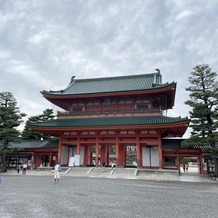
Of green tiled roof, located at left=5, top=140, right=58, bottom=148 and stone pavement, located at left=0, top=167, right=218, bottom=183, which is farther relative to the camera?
green tiled roof, located at left=5, top=140, right=58, bottom=148

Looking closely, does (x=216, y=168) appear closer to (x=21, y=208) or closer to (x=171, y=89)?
(x=171, y=89)

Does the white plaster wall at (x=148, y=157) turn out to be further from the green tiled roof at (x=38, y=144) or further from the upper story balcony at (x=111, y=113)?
the green tiled roof at (x=38, y=144)

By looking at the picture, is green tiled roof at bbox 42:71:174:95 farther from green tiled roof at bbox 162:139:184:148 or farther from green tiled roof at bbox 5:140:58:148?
green tiled roof at bbox 162:139:184:148

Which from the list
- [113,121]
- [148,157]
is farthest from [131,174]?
[113,121]

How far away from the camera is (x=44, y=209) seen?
8125 millimetres

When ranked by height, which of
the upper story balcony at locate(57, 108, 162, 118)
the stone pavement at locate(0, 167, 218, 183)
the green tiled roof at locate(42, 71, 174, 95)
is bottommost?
the stone pavement at locate(0, 167, 218, 183)

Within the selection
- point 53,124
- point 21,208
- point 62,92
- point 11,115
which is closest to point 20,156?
point 11,115

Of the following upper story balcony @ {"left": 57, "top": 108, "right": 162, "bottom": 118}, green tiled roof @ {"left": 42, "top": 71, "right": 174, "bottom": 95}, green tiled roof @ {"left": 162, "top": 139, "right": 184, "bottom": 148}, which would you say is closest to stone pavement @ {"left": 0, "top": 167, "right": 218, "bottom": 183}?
green tiled roof @ {"left": 162, "top": 139, "right": 184, "bottom": 148}

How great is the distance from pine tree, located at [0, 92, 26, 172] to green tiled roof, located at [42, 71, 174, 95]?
594cm

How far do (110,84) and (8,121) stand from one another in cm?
1697

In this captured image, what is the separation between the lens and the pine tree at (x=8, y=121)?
98.3ft

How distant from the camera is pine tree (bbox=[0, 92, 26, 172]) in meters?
30.0

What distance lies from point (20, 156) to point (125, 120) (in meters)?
19.8

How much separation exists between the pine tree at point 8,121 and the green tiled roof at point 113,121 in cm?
427
